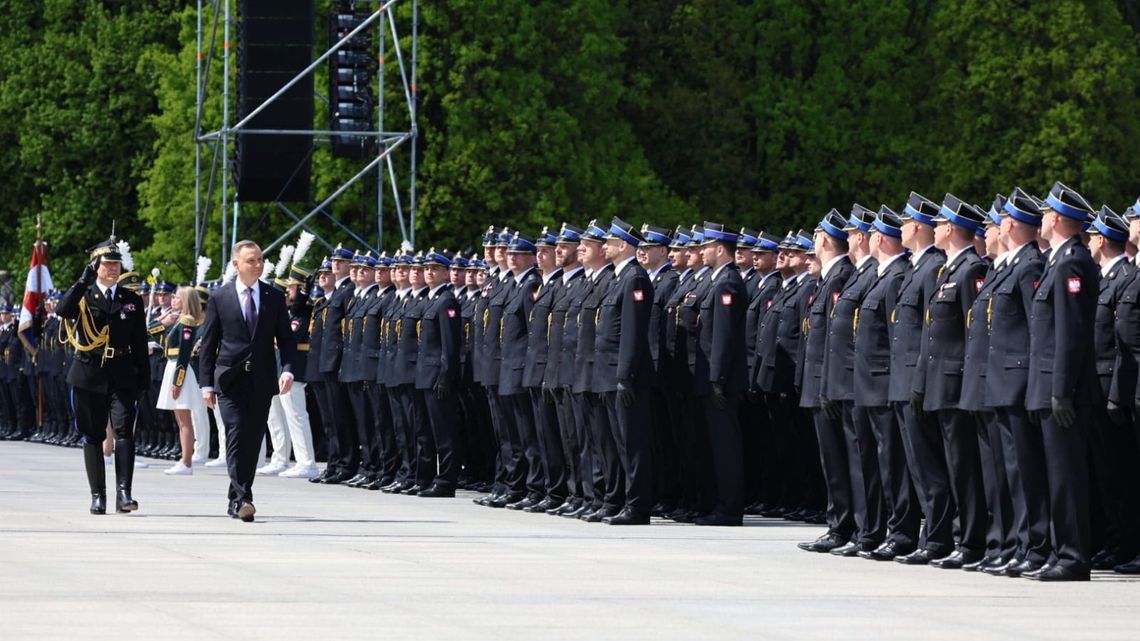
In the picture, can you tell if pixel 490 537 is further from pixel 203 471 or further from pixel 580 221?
pixel 580 221

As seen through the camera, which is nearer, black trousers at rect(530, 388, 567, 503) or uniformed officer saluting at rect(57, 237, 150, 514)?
uniformed officer saluting at rect(57, 237, 150, 514)

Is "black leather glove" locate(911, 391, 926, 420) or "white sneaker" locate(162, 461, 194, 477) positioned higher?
"black leather glove" locate(911, 391, 926, 420)

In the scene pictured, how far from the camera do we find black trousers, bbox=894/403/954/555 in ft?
47.6

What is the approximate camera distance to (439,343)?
21156 mm

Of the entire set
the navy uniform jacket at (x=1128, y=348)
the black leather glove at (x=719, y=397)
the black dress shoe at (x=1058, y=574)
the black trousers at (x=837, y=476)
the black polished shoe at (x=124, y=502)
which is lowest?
the black dress shoe at (x=1058, y=574)

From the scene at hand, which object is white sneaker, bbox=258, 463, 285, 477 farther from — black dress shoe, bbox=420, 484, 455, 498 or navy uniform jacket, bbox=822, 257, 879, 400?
navy uniform jacket, bbox=822, 257, 879, 400

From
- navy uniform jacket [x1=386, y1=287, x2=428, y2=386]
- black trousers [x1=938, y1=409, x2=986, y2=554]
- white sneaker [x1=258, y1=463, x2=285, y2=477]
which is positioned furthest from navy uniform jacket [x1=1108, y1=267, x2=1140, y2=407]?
white sneaker [x1=258, y1=463, x2=285, y2=477]

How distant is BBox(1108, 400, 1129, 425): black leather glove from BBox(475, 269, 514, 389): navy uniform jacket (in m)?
6.63

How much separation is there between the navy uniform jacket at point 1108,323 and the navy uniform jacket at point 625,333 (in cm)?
392

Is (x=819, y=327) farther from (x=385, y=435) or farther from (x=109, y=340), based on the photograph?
(x=385, y=435)

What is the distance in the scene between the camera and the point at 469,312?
71.4 ft

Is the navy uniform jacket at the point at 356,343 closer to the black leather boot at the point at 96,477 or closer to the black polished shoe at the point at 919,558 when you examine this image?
the black leather boot at the point at 96,477

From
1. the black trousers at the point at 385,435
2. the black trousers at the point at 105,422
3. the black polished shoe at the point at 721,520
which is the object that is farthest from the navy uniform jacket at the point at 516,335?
the black trousers at the point at 105,422

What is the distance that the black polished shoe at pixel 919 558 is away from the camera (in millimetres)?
14430
